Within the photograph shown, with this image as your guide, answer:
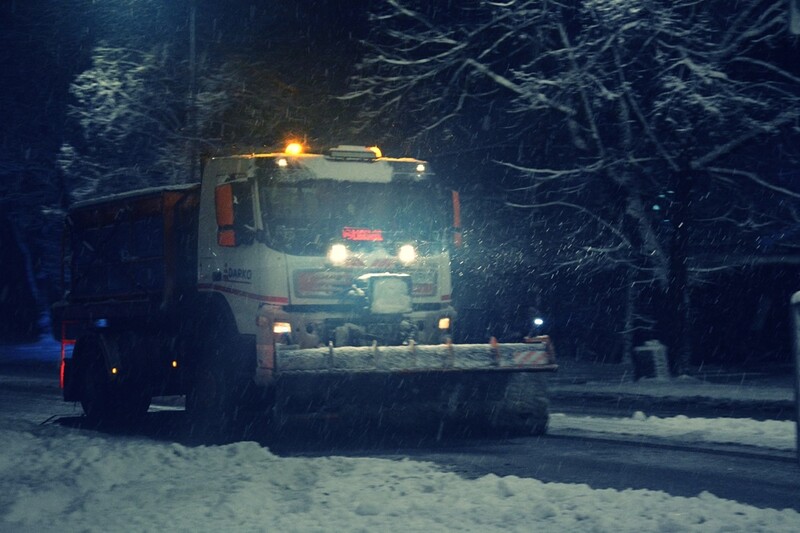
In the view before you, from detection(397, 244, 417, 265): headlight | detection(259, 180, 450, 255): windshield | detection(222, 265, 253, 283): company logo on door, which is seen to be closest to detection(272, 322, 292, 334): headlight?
detection(222, 265, 253, 283): company logo on door

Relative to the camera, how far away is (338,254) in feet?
41.1

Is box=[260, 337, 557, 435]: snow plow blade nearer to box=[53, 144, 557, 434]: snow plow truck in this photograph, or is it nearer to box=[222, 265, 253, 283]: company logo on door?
box=[53, 144, 557, 434]: snow plow truck

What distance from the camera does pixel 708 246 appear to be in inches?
1006

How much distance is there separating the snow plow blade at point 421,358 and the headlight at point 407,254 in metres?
1.11

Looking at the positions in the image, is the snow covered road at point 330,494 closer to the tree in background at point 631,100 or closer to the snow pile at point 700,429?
the snow pile at point 700,429

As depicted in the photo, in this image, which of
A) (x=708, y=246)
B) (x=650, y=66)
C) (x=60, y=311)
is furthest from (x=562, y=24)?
(x=60, y=311)

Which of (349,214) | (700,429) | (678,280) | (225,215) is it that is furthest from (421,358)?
(678,280)

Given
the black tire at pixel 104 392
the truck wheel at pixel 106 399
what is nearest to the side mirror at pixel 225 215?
the black tire at pixel 104 392

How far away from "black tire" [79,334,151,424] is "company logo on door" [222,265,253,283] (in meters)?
2.73

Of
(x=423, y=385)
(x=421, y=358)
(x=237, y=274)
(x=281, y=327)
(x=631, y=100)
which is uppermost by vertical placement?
(x=631, y=100)

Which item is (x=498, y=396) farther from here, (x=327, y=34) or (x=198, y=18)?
(x=198, y=18)

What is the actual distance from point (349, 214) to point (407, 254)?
0.75 m

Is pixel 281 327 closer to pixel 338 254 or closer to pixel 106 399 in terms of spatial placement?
pixel 338 254

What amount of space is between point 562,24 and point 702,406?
6640 millimetres
